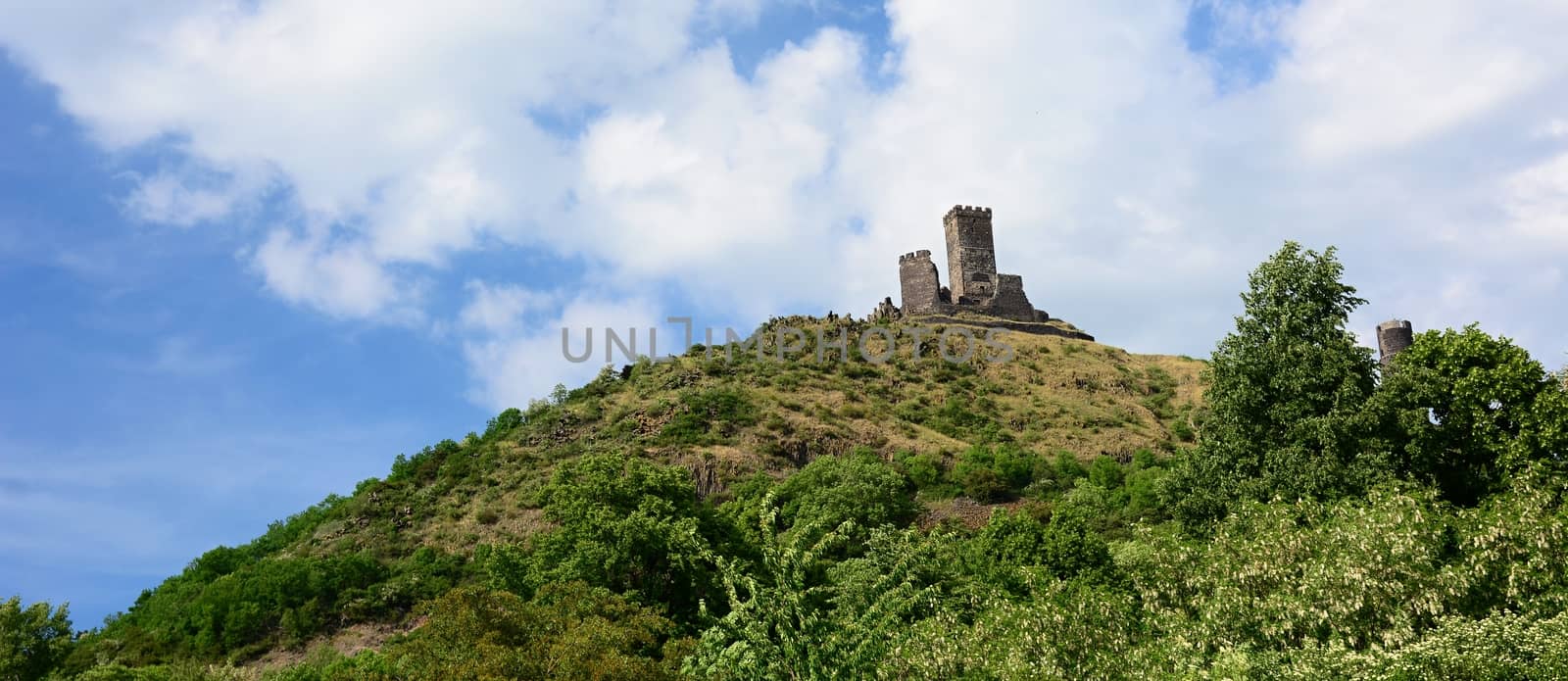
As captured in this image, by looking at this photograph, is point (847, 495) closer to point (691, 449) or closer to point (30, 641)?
point (691, 449)

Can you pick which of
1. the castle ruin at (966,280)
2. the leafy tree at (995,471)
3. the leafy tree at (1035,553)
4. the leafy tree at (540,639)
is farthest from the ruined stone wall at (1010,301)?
the leafy tree at (540,639)

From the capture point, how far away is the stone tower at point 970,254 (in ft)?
317

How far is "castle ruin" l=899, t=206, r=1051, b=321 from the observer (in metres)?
94.1

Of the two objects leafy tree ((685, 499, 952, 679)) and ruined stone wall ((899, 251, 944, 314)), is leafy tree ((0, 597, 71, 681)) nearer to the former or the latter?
leafy tree ((685, 499, 952, 679))

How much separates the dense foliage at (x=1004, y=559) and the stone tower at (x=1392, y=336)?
14188mm

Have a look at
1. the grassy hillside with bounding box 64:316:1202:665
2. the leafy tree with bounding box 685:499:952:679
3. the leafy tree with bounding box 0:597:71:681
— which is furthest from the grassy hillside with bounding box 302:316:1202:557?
the leafy tree with bounding box 685:499:952:679

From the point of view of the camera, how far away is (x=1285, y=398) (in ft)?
108

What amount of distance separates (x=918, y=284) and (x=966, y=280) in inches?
192

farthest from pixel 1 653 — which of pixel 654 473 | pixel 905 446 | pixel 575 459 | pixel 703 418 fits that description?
pixel 905 446

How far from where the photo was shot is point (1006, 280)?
9606 centimetres

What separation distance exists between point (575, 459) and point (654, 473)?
25935 mm

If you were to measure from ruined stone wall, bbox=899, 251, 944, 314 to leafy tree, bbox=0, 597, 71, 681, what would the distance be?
211ft

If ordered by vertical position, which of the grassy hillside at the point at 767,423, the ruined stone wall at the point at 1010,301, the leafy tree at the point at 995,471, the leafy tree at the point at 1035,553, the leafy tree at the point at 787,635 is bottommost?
the leafy tree at the point at 787,635

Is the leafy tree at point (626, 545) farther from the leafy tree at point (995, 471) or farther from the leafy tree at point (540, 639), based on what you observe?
the leafy tree at point (995, 471)
